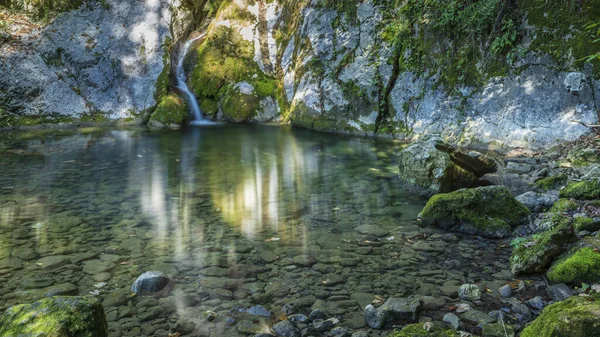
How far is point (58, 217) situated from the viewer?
6.81 m

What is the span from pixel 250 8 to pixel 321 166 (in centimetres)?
1434

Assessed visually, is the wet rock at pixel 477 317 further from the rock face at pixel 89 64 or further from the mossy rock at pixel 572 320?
the rock face at pixel 89 64

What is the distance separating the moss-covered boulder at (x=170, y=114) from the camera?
19422 millimetres

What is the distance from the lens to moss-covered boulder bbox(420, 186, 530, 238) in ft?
20.0

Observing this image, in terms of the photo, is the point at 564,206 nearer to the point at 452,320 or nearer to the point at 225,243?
the point at 452,320

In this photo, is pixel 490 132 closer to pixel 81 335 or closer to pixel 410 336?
pixel 410 336

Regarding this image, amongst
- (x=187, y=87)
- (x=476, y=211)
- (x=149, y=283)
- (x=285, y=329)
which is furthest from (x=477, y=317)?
(x=187, y=87)

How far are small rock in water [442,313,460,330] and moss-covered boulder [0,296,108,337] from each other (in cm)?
279

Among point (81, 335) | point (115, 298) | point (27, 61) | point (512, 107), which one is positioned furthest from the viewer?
point (27, 61)

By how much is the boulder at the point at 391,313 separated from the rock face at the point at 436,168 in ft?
14.6

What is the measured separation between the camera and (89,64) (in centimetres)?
2108

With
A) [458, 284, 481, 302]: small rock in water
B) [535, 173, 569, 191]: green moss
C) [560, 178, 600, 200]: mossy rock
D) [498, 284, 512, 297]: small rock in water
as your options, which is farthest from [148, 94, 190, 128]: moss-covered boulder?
[498, 284, 512, 297]: small rock in water

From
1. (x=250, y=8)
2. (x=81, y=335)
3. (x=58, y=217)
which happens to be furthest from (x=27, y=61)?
(x=81, y=335)

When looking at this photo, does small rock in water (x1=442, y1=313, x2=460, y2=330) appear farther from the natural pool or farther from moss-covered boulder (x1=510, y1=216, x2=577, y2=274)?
moss-covered boulder (x1=510, y1=216, x2=577, y2=274)
